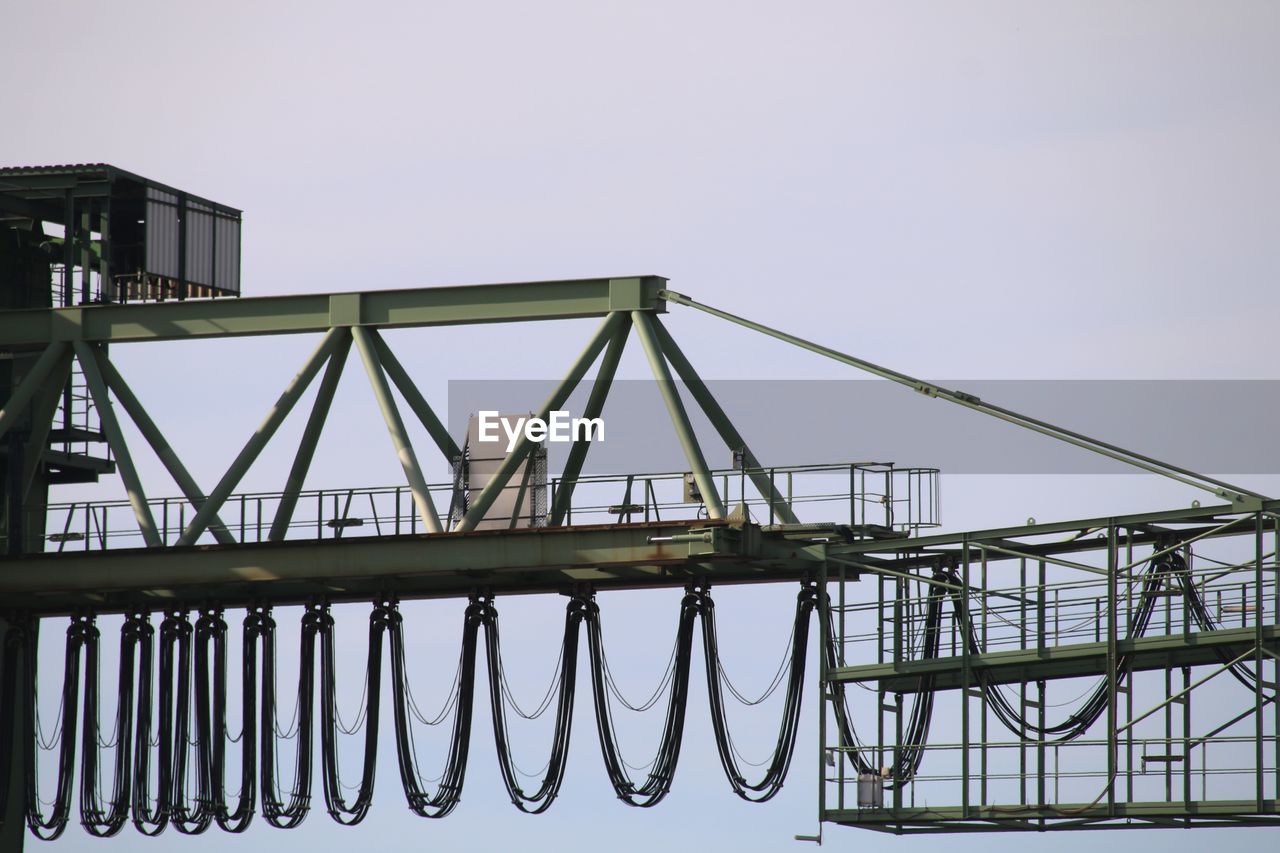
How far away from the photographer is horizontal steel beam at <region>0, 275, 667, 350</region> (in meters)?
50.9

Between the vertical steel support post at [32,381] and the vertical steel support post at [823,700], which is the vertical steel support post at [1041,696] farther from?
the vertical steel support post at [32,381]

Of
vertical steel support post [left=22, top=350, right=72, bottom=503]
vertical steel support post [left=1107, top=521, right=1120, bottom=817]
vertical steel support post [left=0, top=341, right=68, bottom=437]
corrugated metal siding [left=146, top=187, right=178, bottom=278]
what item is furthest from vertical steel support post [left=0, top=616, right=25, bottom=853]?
vertical steel support post [left=1107, top=521, right=1120, bottom=817]

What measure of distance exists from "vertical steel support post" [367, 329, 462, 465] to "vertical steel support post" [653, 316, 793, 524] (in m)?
4.95

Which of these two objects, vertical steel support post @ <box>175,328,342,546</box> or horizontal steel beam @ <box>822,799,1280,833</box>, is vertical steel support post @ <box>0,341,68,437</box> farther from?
horizontal steel beam @ <box>822,799,1280,833</box>

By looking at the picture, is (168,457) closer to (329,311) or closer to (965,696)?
(329,311)

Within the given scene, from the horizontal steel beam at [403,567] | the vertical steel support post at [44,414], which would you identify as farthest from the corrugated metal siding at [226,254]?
the horizontal steel beam at [403,567]

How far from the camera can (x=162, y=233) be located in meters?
61.9

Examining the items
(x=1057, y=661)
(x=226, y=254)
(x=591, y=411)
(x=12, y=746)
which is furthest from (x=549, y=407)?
(x=226, y=254)

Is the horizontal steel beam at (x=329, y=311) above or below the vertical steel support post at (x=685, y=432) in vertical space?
above

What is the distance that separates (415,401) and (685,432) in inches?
240

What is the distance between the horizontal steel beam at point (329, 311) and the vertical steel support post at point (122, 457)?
1133 millimetres

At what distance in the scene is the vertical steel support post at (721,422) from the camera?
50.1m

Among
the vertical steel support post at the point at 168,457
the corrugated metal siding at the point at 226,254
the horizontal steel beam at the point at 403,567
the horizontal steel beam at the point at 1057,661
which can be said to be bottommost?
the horizontal steel beam at the point at 1057,661

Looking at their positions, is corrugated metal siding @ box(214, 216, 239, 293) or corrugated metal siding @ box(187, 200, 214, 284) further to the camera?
corrugated metal siding @ box(214, 216, 239, 293)
